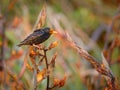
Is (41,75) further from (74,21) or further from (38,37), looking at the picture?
(74,21)

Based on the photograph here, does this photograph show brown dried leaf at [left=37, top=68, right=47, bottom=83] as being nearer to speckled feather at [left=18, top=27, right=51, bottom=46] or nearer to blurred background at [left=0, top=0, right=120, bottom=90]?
speckled feather at [left=18, top=27, right=51, bottom=46]

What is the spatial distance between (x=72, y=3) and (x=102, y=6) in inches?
8.1

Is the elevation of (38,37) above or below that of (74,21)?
below

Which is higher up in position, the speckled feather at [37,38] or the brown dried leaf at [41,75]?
the speckled feather at [37,38]

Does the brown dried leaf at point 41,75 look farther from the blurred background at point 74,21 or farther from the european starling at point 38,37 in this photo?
the blurred background at point 74,21

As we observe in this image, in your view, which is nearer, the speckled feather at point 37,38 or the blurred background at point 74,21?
the speckled feather at point 37,38

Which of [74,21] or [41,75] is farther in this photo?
[74,21]

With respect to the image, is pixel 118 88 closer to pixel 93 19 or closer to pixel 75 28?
pixel 75 28

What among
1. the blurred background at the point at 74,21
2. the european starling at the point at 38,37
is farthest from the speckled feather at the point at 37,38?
the blurred background at the point at 74,21

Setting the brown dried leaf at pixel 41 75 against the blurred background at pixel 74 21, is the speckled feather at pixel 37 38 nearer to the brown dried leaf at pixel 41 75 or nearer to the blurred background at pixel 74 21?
the brown dried leaf at pixel 41 75

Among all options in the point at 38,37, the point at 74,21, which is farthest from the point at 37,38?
the point at 74,21

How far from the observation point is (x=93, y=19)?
2203mm

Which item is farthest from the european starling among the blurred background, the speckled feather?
the blurred background

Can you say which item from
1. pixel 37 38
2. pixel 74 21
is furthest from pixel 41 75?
pixel 74 21
